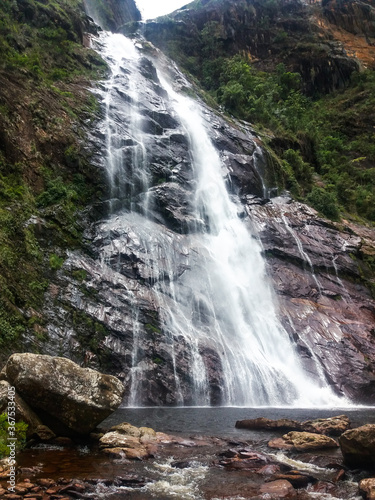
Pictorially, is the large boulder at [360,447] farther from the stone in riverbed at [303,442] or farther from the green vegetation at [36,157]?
the green vegetation at [36,157]

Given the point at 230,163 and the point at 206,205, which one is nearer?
the point at 206,205

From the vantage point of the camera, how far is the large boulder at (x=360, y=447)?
672 cm

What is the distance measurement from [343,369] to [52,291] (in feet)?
41.7

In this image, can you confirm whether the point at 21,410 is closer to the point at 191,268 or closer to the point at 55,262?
the point at 55,262

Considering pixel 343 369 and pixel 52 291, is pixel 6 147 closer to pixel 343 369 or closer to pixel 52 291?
pixel 52 291

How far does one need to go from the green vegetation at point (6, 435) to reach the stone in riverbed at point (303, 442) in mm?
4999

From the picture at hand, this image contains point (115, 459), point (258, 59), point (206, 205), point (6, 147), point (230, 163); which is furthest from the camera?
point (258, 59)

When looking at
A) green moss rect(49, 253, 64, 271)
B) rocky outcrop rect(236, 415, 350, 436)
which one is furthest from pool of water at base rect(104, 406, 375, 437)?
green moss rect(49, 253, 64, 271)

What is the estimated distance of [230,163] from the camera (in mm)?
29172

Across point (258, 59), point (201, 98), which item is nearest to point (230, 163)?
point (201, 98)

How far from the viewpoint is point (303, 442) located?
27.8ft

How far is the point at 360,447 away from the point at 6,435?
592cm

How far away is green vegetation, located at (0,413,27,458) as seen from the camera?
629cm

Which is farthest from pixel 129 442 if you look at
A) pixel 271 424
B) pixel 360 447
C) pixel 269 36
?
pixel 269 36
